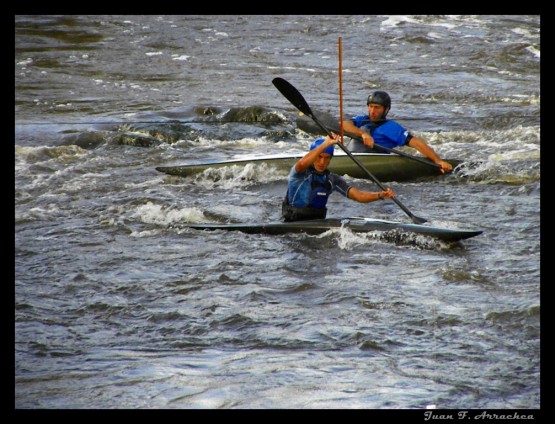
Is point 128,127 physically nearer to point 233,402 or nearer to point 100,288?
point 100,288

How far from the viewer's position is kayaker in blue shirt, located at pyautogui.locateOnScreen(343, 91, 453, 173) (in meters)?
10.0

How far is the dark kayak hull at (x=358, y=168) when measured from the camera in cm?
1027

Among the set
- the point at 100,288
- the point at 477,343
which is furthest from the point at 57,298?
the point at 477,343

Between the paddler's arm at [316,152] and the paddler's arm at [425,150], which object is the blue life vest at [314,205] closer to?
the paddler's arm at [316,152]

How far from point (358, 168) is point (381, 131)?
1.74ft

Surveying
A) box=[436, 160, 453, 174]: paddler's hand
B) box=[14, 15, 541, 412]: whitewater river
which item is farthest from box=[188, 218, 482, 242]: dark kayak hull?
box=[436, 160, 453, 174]: paddler's hand

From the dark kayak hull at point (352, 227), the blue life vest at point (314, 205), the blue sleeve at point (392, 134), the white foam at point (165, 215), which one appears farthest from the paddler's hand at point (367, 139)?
the white foam at point (165, 215)

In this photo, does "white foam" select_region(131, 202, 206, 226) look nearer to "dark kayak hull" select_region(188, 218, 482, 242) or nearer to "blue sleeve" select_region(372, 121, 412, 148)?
"dark kayak hull" select_region(188, 218, 482, 242)

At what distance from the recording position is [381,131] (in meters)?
10.2

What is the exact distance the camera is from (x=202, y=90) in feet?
53.9

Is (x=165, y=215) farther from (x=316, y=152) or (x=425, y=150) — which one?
(x=425, y=150)

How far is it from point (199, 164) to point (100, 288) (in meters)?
3.71

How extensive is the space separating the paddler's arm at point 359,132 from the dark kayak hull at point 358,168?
0.34 metres

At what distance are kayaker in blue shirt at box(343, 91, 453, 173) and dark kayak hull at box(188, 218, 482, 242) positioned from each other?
6.20 ft
